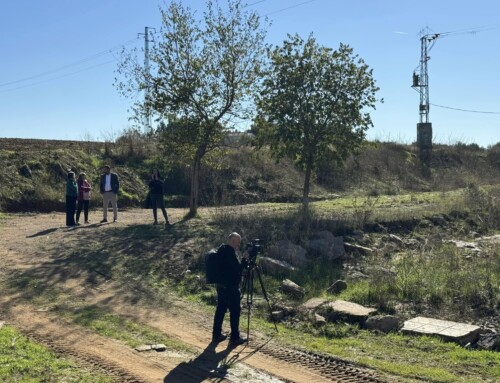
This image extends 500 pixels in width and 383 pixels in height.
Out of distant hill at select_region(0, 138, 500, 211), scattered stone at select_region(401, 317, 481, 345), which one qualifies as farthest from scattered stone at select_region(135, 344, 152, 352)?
distant hill at select_region(0, 138, 500, 211)

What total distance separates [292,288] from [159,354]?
15.2 ft

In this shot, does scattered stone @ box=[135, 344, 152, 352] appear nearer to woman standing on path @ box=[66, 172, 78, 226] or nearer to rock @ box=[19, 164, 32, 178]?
woman standing on path @ box=[66, 172, 78, 226]

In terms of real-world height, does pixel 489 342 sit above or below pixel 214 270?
below

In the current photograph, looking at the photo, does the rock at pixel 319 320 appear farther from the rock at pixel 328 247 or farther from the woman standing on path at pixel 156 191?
the woman standing on path at pixel 156 191

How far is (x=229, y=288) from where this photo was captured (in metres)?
9.23

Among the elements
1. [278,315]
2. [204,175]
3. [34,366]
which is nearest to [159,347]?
[34,366]

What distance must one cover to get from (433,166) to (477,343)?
1583 inches

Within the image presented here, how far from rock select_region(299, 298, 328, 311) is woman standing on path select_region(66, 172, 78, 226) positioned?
10.5m

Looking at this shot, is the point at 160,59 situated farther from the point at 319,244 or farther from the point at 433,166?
the point at 433,166

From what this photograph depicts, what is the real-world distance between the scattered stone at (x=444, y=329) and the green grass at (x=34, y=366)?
202 inches

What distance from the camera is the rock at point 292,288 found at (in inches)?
486

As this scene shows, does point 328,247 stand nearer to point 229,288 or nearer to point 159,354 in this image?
point 229,288

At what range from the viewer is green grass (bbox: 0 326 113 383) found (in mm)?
7191

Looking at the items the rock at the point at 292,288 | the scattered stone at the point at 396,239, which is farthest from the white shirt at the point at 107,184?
the scattered stone at the point at 396,239
